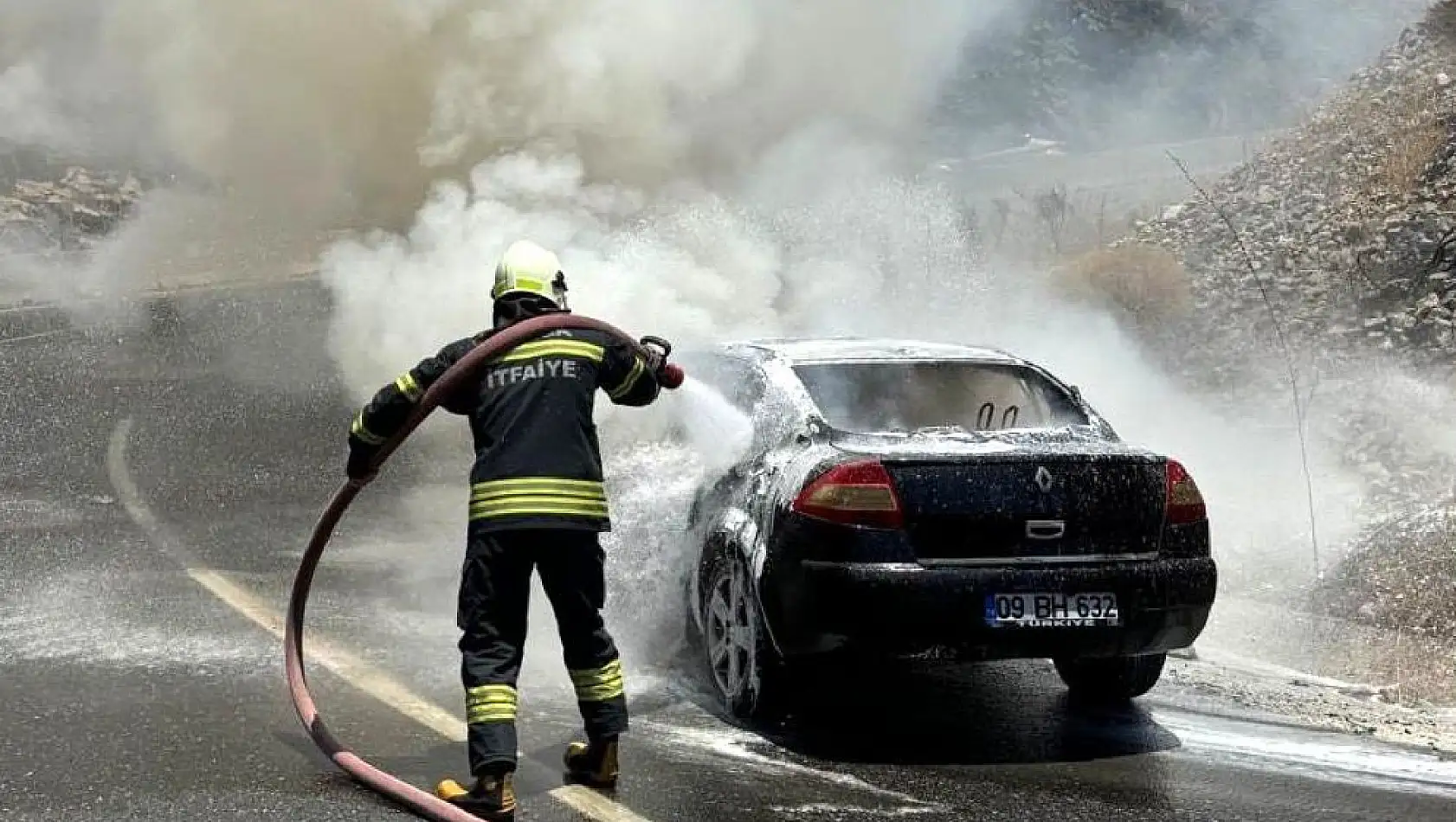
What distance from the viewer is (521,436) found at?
Result: 456cm

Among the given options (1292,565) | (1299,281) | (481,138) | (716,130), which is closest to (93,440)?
(481,138)

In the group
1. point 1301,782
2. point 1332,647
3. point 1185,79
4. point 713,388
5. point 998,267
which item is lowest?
point 1301,782

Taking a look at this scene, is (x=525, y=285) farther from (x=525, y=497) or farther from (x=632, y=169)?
(x=632, y=169)

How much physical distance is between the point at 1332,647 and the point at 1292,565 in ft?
4.43

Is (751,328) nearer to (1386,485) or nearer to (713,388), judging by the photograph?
(1386,485)

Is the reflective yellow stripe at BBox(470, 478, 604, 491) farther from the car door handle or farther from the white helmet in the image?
the car door handle

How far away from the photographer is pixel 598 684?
4.67m

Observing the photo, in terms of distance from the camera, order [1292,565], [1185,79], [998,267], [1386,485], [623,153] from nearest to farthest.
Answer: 1. [1292,565]
2. [1386,485]
3. [623,153]
4. [998,267]
5. [1185,79]

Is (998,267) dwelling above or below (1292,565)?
above

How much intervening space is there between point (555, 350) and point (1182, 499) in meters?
2.22

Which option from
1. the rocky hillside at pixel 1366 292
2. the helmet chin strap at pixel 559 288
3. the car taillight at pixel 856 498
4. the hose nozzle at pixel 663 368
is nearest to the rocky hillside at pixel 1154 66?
the rocky hillside at pixel 1366 292

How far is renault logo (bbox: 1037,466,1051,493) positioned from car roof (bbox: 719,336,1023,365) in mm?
1092

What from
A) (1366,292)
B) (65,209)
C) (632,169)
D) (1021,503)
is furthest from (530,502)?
(65,209)

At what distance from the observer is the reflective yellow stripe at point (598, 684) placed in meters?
4.66
